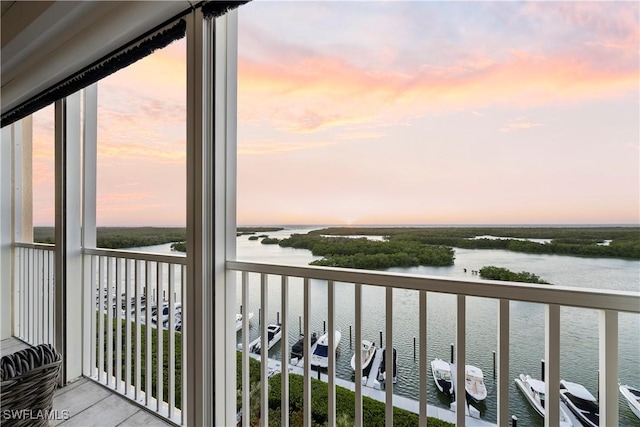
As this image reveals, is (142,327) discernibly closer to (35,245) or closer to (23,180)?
(35,245)

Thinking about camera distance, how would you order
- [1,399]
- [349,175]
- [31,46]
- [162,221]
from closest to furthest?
[1,399] → [349,175] → [31,46] → [162,221]

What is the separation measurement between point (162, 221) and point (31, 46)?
48.4 inches

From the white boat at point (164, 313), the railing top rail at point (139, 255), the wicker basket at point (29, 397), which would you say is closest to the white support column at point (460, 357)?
A: the wicker basket at point (29, 397)

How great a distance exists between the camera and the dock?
1067 millimetres

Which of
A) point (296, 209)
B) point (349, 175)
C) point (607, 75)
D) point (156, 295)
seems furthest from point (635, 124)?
point (156, 295)

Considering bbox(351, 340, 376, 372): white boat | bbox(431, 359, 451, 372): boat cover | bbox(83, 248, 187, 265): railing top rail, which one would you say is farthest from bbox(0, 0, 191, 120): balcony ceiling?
bbox(431, 359, 451, 372): boat cover

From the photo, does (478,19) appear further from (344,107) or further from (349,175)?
(349,175)

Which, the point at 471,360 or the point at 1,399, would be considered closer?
the point at 1,399

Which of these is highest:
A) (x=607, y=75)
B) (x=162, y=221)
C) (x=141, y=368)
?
(x=607, y=75)

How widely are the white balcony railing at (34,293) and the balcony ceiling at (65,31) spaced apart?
148cm

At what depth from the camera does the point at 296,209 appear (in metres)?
1.48

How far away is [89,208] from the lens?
2.21 metres

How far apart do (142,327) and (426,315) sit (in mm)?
1946

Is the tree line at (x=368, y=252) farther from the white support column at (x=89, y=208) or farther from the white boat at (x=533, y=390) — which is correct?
the white support column at (x=89, y=208)
